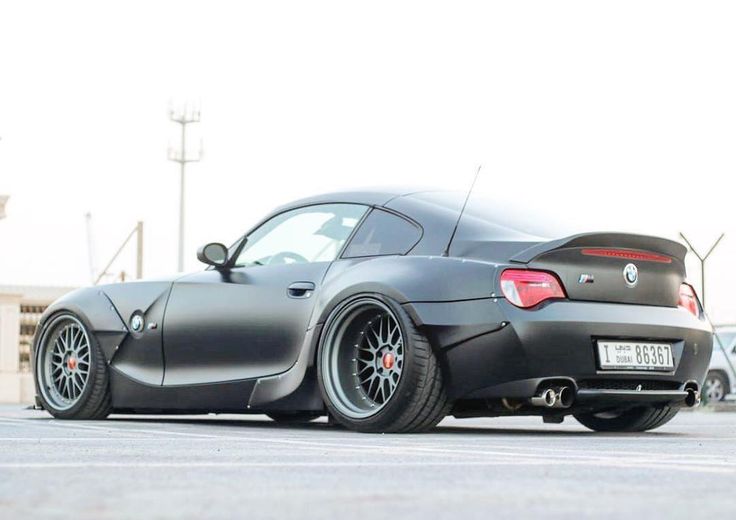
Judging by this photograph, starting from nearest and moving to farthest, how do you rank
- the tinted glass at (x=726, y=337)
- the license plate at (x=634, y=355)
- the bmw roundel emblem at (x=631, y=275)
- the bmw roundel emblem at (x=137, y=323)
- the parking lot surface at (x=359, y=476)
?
the parking lot surface at (x=359, y=476) → the license plate at (x=634, y=355) → the bmw roundel emblem at (x=631, y=275) → the bmw roundel emblem at (x=137, y=323) → the tinted glass at (x=726, y=337)

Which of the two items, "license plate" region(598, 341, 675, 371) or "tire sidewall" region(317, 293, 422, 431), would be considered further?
"license plate" region(598, 341, 675, 371)

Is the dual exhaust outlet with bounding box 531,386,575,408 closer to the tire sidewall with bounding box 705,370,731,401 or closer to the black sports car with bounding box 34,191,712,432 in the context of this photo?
the black sports car with bounding box 34,191,712,432

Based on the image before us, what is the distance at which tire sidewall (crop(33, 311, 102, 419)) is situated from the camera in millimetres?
8977

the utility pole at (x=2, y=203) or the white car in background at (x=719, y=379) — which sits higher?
the utility pole at (x=2, y=203)

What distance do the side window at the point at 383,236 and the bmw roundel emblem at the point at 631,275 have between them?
1.06m

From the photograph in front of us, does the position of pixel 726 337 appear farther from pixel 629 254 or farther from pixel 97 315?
pixel 629 254

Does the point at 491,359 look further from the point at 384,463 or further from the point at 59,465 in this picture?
the point at 59,465

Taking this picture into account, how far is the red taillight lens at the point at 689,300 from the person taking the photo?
7.83 meters

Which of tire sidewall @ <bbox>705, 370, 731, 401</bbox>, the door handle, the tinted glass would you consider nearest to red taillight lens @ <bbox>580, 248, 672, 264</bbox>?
the door handle

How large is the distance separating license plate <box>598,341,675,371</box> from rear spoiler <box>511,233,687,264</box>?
50 centimetres

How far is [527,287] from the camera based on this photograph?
6.98 m

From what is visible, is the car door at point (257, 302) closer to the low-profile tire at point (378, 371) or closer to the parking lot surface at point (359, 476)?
the low-profile tire at point (378, 371)

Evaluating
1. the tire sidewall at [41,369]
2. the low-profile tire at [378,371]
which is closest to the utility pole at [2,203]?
the tire sidewall at [41,369]

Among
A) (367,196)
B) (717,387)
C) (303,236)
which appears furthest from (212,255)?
(717,387)
